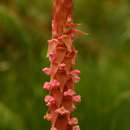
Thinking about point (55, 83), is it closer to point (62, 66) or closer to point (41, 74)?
point (62, 66)

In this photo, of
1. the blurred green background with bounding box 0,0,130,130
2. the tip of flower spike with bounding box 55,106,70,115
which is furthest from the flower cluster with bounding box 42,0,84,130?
the blurred green background with bounding box 0,0,130,130

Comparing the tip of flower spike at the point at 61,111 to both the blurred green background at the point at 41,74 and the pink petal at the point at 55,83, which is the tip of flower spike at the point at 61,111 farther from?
the blurred green background at the point at 41,74

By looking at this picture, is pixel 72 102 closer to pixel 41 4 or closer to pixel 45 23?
pixel 45 23

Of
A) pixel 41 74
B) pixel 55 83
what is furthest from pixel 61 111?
pixel 41 74

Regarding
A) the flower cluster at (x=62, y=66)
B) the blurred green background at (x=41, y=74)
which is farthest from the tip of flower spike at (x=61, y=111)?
the blurred green background at (x=41, y=74)

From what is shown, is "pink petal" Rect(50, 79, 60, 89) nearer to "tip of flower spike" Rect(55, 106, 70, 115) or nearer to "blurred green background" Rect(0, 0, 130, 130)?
"tip of flower spike" Rect(55, 106, 70, 115)

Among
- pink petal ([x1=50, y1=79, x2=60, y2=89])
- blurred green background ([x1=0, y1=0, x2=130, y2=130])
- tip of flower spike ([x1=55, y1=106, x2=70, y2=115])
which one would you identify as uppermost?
blurred green background ([x1=0, y1=0, x2=130, y2=130])
